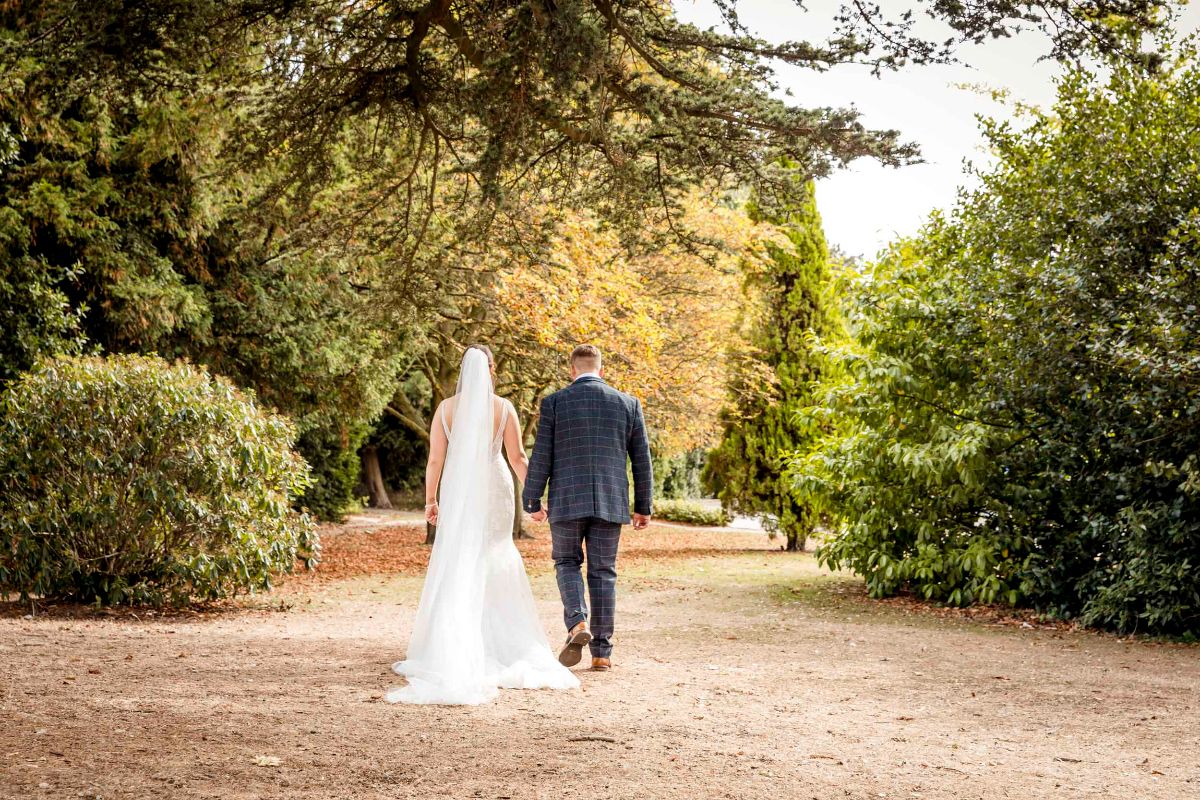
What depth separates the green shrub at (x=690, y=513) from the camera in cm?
2894

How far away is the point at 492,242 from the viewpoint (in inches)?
468

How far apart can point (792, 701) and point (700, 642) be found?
2524 mm

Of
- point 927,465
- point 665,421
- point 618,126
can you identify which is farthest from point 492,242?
point 665,421

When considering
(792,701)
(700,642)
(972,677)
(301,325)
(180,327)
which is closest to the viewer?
(792,701)

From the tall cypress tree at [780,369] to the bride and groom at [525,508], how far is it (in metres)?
11.9

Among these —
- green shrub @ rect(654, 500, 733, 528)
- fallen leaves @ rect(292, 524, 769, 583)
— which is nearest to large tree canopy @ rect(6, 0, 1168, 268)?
fallen leaves @ rect(292, 524, 769, 583)

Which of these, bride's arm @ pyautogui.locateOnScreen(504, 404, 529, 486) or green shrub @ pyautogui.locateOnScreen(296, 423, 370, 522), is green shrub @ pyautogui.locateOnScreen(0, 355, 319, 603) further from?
green shrub @ pyautogui.locateOnScreen(296, 423, 370, 522)

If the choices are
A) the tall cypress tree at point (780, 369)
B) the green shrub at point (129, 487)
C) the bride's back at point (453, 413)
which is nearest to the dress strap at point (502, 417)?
the bride's back at point (453, 413)

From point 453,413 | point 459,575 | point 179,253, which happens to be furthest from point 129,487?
point 179,253

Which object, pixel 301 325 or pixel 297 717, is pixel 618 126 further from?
pixel 301 325

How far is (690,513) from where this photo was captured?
96.9 ft

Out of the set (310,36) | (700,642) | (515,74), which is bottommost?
(700,642)

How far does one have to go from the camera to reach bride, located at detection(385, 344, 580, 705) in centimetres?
639

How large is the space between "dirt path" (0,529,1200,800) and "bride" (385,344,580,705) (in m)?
0.31
